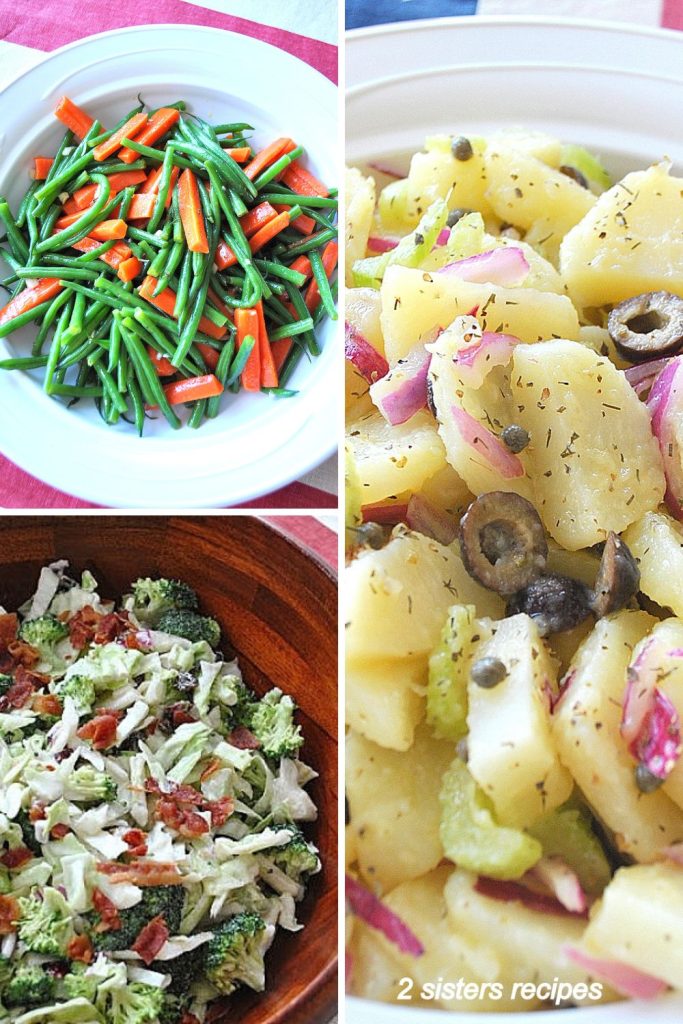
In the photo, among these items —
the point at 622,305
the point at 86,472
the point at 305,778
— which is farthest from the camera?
the point at 305,778

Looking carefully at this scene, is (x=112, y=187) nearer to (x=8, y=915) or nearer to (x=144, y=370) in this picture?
(x=144, y=370)

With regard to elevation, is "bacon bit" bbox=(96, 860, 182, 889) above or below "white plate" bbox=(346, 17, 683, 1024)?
below

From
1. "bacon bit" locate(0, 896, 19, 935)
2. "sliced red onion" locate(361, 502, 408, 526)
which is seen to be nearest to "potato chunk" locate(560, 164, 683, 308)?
"sliced red onion" locate(361, 502, 408, 526)

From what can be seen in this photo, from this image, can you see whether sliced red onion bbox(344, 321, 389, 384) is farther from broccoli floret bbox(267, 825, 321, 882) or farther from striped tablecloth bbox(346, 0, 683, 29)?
broccoli floret bbox(267, 825, 321, 882)

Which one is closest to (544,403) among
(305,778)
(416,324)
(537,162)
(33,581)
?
(416,324)

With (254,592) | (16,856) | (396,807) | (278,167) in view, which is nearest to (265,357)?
(278,167)

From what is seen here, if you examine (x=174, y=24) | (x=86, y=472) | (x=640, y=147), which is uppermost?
(x=174, y=24)

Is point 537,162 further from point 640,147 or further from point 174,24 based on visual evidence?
point 174,24

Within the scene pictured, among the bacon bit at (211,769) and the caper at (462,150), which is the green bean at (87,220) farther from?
the bacon bit at (211,769)
